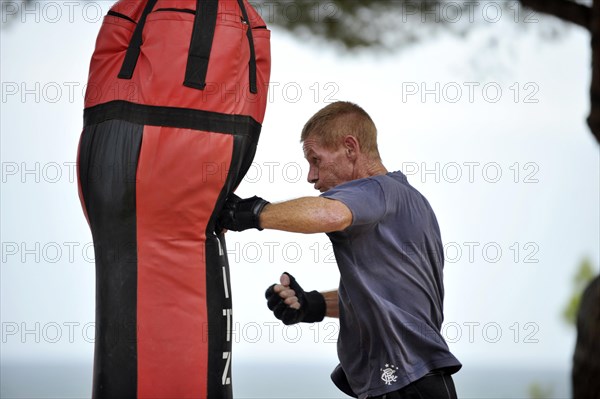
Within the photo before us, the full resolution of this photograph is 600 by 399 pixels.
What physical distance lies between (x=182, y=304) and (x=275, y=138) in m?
1.98

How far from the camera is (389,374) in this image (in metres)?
2.54

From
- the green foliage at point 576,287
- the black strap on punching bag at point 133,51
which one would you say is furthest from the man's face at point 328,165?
the green foliage at point 576,287

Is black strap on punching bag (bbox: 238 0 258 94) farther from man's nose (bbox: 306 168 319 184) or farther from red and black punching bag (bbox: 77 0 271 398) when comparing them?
man's nose (bbox: 306 168 319 184)

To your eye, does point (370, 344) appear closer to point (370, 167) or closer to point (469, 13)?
point (370, 167)

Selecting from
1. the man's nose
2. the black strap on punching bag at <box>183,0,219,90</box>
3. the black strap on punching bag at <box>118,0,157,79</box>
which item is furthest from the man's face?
the black strap on punching bag at <box>118,0,157,79</box>

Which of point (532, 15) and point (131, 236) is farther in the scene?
point (532, 15)

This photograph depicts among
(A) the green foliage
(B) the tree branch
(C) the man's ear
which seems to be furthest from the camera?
(A) the green foliage

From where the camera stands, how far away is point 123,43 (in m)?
2.44

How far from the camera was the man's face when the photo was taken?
2.72 metres

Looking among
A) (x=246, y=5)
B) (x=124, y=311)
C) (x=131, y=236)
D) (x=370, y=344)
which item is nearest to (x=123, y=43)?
(x=246, y=5)

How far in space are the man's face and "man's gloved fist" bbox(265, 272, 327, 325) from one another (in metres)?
0.36

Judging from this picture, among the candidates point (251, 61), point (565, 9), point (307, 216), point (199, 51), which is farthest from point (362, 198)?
point (565, 9)

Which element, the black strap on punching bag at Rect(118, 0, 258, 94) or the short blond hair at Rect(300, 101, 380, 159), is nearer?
the black strap on punching bag at Rect(118, 0, 258, 94)

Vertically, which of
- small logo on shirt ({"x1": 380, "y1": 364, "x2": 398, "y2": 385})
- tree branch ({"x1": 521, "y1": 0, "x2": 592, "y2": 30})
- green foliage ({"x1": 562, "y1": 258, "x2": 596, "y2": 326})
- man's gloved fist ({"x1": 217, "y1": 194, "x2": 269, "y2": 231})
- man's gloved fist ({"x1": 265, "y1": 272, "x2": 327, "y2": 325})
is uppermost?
tree branch ({"x1": 521, "y1": 0, "x2": 592, "y2": 30})
